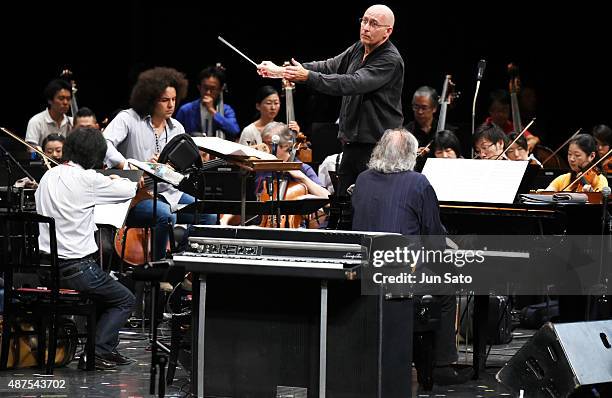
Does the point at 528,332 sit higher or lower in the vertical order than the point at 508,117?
lower

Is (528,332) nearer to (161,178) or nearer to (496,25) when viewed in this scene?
(161,178)

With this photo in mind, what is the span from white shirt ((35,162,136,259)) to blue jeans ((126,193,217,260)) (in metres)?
1.19

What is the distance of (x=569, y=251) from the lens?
6105 mm

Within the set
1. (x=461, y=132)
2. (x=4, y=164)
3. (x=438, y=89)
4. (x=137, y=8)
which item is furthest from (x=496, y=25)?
(x=4, y=164)

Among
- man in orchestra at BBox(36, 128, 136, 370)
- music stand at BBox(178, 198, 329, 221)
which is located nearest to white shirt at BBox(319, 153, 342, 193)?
music stand at BBox(178, 198, 329, 221)

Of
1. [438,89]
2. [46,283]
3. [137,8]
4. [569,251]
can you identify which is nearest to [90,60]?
[137,8]

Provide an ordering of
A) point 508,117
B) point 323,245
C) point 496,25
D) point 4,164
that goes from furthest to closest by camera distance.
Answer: point 496,25
point 508,117
point 4,164
point 323,245

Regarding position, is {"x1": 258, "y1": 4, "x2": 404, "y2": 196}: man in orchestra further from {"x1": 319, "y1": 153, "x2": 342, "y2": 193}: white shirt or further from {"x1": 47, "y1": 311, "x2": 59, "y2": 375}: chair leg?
{"x1": 319, "y1": 153, "x2": 342, "y2": 193}: white shirt

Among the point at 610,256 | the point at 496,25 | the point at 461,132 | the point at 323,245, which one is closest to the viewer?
the point at 323,245

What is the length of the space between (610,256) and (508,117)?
487 centimetres

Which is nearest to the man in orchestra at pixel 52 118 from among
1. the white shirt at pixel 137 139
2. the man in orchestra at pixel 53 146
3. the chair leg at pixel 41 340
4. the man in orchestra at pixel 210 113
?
the man in orchestra at pixel 210 113

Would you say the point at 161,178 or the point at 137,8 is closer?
the point at 161,178

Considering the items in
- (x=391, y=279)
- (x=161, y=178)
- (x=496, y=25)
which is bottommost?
(x=391, y=279)

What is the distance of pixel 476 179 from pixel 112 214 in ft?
7.80
